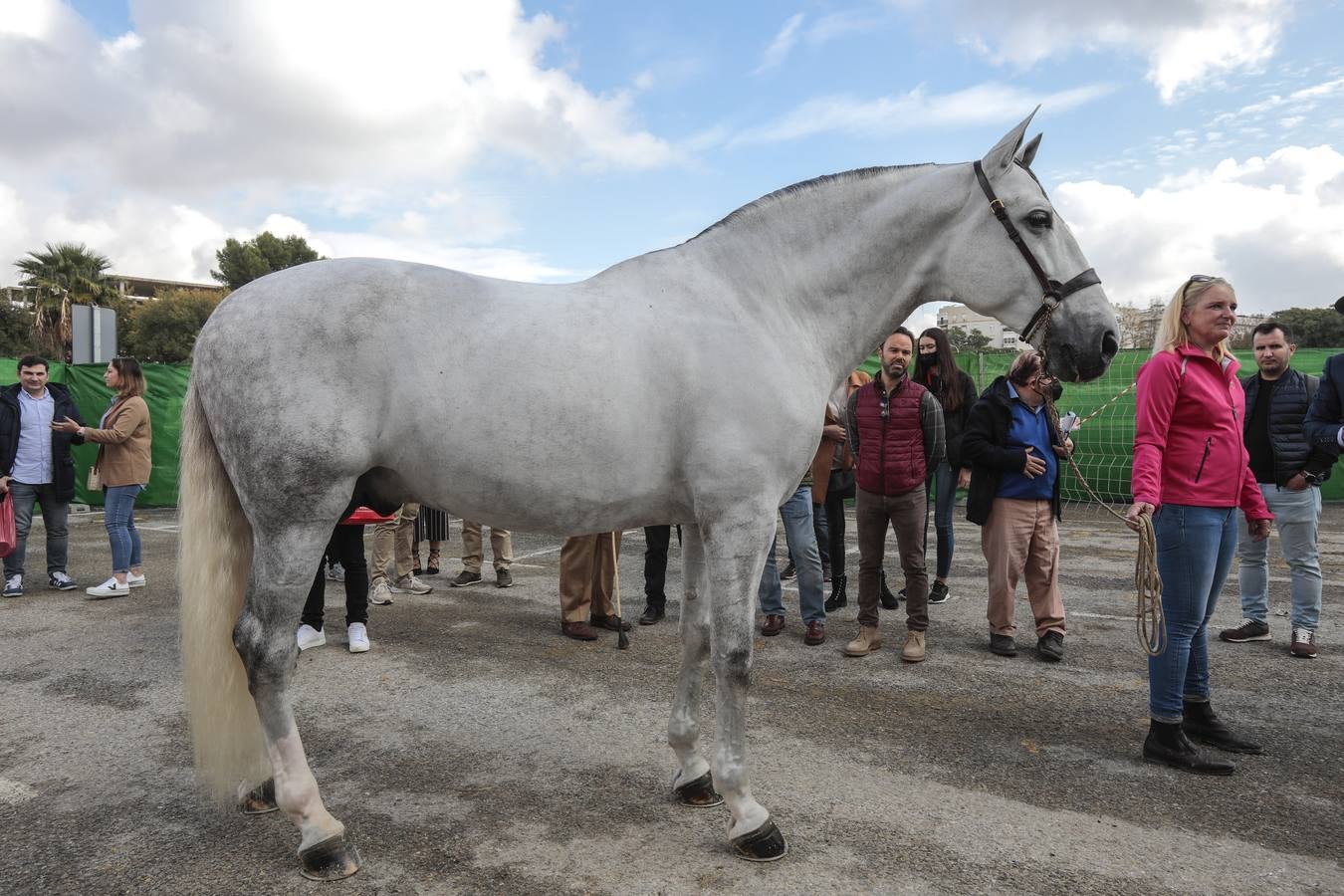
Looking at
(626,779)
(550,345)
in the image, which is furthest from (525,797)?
(550,345)

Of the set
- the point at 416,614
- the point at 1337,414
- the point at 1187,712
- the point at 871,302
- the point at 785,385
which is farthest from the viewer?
the point at 416,614

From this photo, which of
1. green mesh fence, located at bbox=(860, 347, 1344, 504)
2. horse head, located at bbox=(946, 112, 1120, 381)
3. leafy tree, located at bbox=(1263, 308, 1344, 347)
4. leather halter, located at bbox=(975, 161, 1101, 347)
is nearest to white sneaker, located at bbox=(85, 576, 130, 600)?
horse head, located at bbox=(946, 112, 1120, 381)

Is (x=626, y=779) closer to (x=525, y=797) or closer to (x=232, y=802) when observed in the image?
(x=525, y=797)

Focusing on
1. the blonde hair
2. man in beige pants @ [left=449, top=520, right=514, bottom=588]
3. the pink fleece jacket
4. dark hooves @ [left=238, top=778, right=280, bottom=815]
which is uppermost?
the blonde hair

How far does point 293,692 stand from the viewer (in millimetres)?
4156

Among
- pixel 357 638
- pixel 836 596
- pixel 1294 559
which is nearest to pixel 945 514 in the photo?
pixel 836 596

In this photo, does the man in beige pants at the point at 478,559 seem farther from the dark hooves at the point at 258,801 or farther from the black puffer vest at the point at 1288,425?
the black puffer vest at the point at 1288,425

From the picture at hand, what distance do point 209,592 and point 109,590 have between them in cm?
509

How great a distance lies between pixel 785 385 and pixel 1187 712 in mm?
2671

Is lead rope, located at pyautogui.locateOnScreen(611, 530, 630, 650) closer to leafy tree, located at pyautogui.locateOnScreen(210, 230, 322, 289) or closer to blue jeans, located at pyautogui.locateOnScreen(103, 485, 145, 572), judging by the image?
blue jeans, located at pyautogui.locateOnScreen(103, 485, 145, 572)

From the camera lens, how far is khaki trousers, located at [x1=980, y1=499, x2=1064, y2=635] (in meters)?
4.99

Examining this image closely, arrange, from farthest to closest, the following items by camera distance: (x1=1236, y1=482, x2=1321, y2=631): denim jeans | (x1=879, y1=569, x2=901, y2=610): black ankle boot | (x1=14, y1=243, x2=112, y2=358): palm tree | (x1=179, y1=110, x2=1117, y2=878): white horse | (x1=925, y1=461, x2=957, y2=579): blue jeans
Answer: (x1=14, y1=243, x2=112, y2=358): palm tree → (x1=925, y1=461, x2=957, y2=579): blue jeans → (x1=879, y1=569, x2=901, y2=610): black ankle boot → (x1=1236, y1=482, x2=1321, y2=631): denim jeans → (x1=179, y1=110, x2=1117, y2=878): white horse

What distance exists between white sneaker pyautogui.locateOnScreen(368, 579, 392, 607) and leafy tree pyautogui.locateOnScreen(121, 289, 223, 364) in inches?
1681

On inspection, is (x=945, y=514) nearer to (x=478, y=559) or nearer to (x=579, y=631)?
(x=579, y=631)
